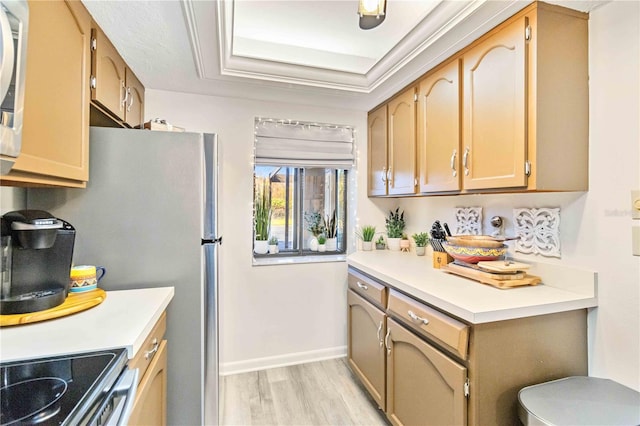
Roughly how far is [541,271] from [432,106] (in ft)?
3.57

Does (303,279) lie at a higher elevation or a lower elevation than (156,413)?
higher

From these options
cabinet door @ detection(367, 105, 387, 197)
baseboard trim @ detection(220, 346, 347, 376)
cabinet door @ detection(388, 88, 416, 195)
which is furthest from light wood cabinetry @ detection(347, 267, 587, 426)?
cabinet door @ detection(367, 105, 387, 197)

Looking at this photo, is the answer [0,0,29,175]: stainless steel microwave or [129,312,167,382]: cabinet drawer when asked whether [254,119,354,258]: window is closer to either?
[129,312,167,382]: cabinet drawer

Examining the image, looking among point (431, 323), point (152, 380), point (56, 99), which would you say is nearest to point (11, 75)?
point (56, 99)

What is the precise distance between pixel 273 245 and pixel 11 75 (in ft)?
6.82

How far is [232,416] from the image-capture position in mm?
1883

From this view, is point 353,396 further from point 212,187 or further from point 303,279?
point 212,187

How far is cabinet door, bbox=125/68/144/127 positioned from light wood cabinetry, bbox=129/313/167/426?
4.10ft

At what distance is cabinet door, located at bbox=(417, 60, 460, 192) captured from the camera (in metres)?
1.67

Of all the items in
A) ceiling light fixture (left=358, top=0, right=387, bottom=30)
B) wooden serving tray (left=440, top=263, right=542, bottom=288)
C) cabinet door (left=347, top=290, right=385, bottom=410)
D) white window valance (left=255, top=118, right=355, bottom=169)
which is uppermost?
ceiling light fixture (left=358, top=0, right=387, bottom=30)

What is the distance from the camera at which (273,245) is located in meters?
2.67

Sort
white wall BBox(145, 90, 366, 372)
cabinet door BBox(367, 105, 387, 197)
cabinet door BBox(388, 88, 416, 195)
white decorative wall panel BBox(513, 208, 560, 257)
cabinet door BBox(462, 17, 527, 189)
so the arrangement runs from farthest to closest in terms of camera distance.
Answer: cabinet door BBox(367, 105, 387, 197) → white wall BBox(145, 90, 366, 372) → cabinet door BBox(388, 88, 416, 195) → white decorative wall panel BBox(513, 208, 560, 257) → cabinet door BBox(462, 17, 527, 189)

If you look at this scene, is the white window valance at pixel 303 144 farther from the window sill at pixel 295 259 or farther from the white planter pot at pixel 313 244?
the window sill at pixel 295 259

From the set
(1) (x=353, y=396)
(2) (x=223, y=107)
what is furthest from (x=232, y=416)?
(2) (x=223, y=107)
